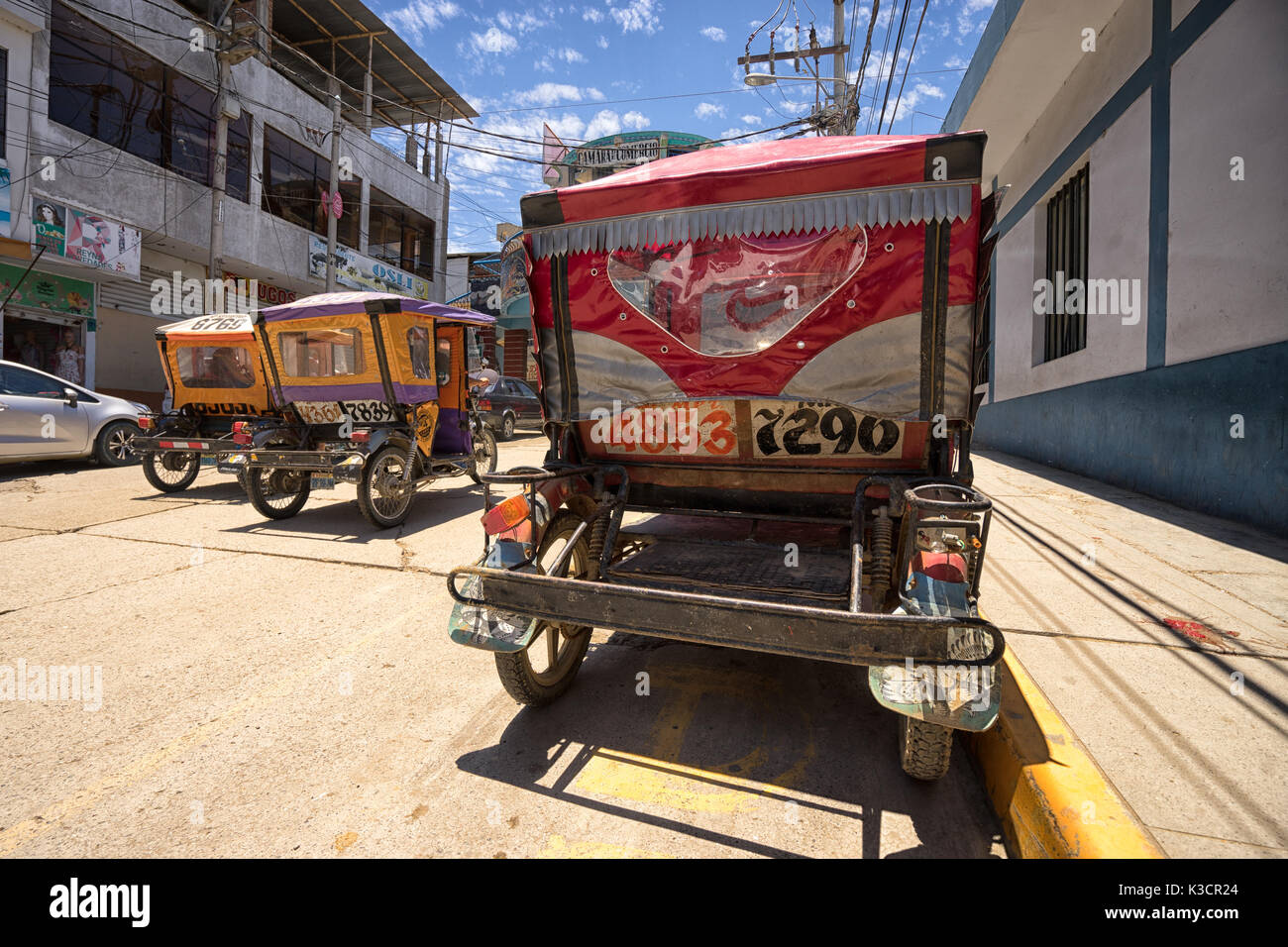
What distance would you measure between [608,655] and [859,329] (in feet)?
7.61

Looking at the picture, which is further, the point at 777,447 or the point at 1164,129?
the point at 1164,129

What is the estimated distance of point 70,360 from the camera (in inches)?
543

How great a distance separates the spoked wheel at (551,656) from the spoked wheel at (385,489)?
3.61 m

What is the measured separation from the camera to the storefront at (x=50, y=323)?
1248cm

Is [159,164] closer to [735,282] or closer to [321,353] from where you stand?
[321,353]

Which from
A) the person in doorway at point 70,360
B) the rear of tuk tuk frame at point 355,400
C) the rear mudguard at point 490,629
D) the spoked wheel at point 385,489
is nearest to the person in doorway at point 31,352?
the person in doorway at point 70,360

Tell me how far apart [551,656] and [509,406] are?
14.8 meters

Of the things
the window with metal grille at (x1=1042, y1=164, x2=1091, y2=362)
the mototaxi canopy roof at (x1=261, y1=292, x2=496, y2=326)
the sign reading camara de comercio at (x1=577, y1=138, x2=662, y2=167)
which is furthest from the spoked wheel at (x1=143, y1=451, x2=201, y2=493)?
the sign reading camara de comercio at (x1=577, y1=138, x2=662, y2=167)

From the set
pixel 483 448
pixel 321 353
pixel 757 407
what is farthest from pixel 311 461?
pixel 757 407

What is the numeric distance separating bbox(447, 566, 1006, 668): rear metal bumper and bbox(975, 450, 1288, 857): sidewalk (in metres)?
0.98

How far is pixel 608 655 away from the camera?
373cm
